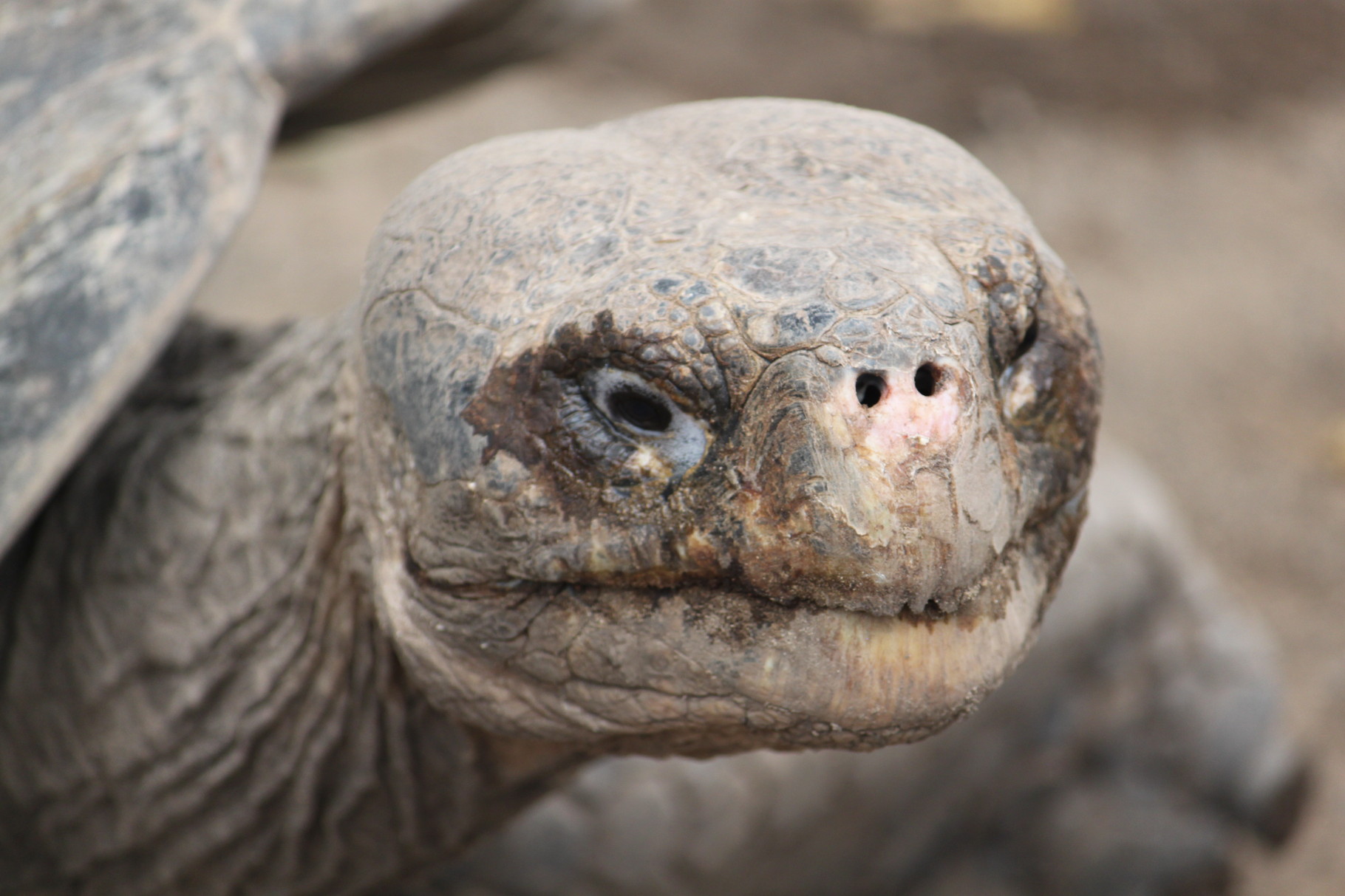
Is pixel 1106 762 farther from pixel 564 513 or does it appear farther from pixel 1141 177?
pixel 1141 177

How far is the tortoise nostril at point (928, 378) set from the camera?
102 cm

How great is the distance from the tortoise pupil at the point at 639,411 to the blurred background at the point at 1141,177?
4.95ft

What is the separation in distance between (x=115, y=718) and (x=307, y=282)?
323 cm

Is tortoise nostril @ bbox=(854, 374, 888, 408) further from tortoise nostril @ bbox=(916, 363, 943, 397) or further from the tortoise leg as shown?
the tortoise leg

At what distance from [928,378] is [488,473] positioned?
0.39m

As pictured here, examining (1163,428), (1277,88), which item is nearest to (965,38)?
(1277,88)

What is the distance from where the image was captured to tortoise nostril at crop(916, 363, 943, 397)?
102 centimetres

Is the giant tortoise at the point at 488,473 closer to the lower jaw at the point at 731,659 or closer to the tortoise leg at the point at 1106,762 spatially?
the lower jaw at the point at 731,659

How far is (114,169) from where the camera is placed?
146 cm

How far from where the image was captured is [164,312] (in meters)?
1.40

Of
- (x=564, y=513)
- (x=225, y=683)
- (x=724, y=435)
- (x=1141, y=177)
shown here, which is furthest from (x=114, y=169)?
(x=1141, y=177)

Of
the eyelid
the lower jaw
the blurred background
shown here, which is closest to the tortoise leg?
the blurred background

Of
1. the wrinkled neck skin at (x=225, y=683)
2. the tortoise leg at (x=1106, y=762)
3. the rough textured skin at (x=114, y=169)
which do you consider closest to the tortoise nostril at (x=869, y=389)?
the wrinkled neck skin at (x=225, y=683)

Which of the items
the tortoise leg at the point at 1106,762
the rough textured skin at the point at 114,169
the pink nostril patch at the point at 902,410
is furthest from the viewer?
the tortoise leg at the point at 1106,762
